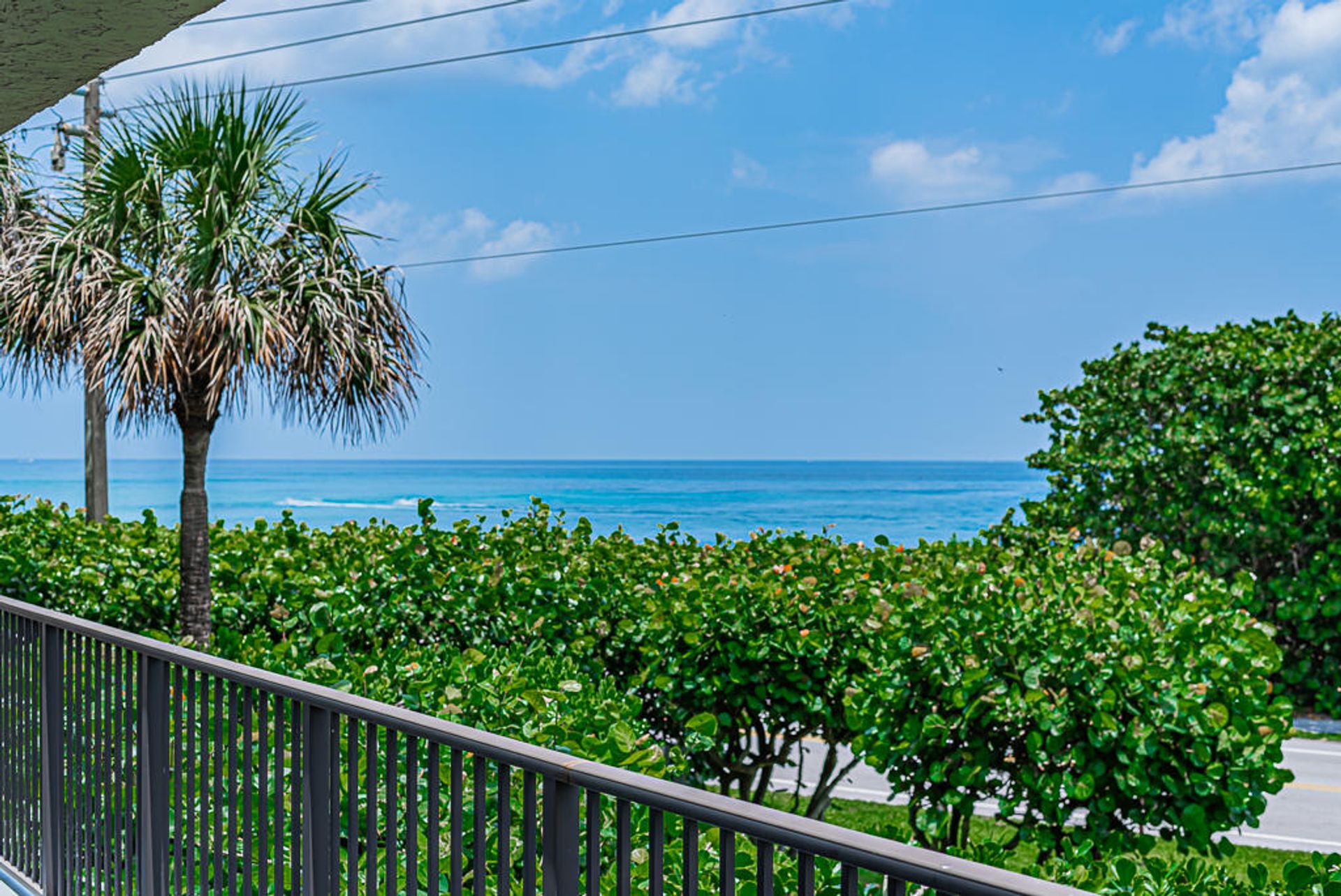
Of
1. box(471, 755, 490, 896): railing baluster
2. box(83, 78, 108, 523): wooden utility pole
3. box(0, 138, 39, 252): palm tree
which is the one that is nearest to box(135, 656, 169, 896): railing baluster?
box(471, 755, 490, 896): railing baluster

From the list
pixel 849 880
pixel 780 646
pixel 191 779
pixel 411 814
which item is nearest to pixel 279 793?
pixel 191 779

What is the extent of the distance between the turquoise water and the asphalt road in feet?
146

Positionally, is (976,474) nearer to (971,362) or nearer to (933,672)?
(971,362)

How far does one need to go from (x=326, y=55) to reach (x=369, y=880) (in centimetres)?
2499

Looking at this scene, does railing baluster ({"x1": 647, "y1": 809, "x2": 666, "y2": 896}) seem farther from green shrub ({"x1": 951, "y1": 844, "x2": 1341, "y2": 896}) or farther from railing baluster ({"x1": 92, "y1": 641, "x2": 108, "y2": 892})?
railing baluster ({"x1": 92, "y1": 641, "x2": 108, "y2": 892})

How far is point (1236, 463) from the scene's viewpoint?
12117 mm

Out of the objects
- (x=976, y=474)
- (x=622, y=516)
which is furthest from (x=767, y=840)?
(x=976, y=474)

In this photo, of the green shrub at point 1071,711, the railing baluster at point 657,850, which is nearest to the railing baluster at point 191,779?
the railing baluster at point 657,850

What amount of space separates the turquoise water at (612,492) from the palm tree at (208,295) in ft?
158

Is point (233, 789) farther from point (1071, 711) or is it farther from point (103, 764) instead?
point (1071, 711)

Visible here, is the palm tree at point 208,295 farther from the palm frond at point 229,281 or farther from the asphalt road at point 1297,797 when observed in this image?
the asphalt road at point 1297,797

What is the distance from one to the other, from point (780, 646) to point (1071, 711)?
5.00ft

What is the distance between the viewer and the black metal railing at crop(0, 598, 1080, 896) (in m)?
1.65

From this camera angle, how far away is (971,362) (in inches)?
4658
